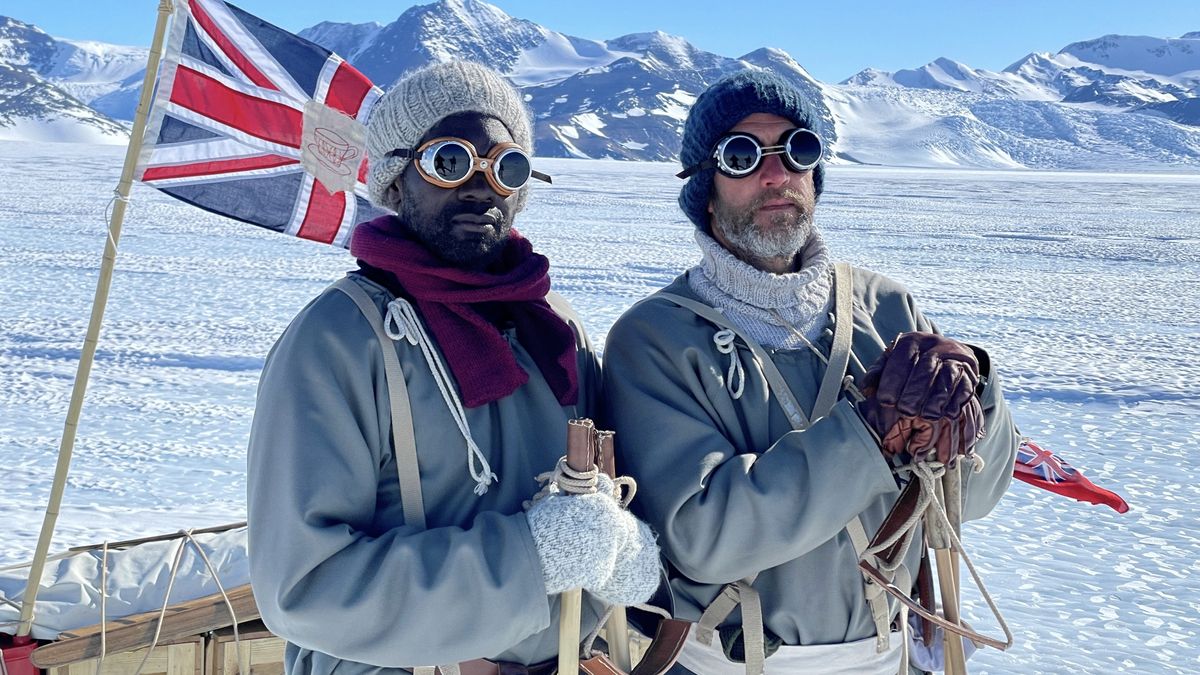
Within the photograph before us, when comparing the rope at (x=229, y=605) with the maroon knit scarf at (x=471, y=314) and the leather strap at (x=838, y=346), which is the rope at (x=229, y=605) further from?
the leather strap at (x=838, y=346)

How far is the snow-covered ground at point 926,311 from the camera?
12.5 feet

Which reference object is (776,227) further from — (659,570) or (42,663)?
(42,663)

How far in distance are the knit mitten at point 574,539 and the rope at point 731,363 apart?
45cm

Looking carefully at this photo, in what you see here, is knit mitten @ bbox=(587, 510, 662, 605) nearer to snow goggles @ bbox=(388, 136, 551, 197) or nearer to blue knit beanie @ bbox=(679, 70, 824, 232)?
snow goggles @ bbox=(388, 136, 551, 197)

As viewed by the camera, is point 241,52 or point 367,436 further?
point 241,52

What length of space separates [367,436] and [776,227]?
93 centimetres

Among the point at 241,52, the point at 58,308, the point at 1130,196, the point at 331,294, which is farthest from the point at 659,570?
the point at 1130,196

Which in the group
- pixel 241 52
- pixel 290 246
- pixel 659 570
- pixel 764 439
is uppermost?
pixel 241 52

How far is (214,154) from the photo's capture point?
2.75 m

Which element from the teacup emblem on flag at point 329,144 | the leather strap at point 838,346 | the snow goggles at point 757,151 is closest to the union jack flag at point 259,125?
the teacup emblem on flag at point 329,144

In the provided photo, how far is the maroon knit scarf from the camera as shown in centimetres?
170

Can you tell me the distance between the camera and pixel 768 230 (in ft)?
6.75

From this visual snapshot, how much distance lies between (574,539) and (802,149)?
95cm

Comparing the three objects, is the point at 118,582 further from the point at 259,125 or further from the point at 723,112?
the point at 723,112
